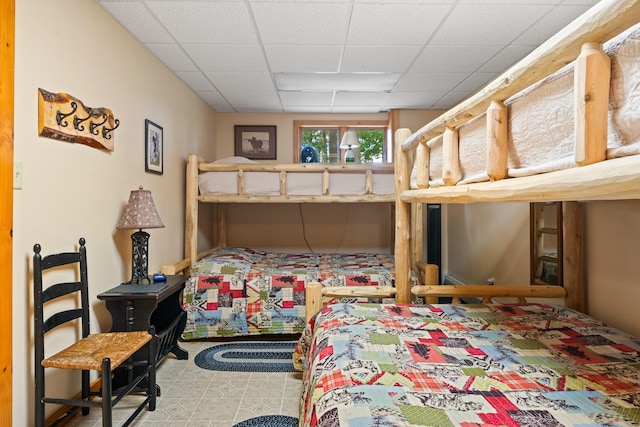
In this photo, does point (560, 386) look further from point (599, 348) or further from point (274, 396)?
point (274, 396)

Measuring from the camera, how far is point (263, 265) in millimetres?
3543

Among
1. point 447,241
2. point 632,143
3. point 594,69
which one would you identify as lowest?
point 447,241

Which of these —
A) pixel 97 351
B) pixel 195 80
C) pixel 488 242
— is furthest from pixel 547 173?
pixel 195 80

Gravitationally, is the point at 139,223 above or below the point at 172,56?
below

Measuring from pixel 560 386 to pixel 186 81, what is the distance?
3.52 m

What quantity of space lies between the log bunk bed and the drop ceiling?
0.92 m

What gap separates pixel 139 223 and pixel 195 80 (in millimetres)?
1759

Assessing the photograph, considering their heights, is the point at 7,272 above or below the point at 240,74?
below

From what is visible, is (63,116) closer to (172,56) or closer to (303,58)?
(172,56)

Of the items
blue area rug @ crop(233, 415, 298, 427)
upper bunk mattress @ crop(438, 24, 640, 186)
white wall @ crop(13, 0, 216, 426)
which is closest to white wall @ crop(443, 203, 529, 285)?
upper bunk mattress @ crop(438, 24, 640, 186)

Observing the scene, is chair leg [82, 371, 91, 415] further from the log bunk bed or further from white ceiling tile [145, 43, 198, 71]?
white ceiling tile [145, 43, 198, 71]

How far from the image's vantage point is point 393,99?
4.04m

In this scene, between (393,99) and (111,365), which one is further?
(393,99)

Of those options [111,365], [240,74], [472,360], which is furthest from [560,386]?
[240,74]
